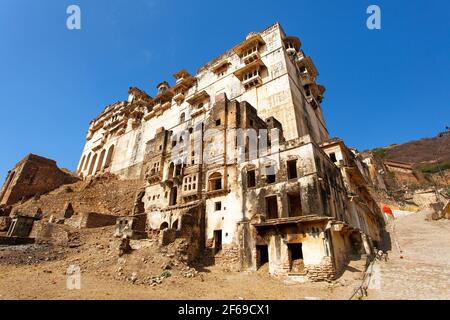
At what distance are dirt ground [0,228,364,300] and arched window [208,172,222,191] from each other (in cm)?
727

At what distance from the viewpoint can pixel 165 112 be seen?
4781 centimetres

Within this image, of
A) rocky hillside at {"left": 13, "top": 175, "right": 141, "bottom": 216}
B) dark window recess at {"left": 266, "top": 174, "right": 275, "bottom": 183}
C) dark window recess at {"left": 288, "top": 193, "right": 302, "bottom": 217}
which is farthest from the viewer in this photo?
rocky hillside at {"left": 13, "top": 175, "right": 141, "bottom": 216}

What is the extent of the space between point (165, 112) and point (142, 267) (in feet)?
124

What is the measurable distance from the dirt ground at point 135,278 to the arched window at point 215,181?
23.8 ft

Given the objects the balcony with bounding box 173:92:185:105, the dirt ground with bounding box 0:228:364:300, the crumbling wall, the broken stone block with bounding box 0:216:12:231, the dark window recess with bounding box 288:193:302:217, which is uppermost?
the balcony with bounding box 173:92:185:105

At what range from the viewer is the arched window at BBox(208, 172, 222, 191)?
874 inches

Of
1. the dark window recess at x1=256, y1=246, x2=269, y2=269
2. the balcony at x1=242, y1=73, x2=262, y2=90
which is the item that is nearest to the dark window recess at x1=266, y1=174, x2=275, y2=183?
the dark window recess at x1=256, y1=246, x2=269, y2=269

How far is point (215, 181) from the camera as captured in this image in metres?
22.7

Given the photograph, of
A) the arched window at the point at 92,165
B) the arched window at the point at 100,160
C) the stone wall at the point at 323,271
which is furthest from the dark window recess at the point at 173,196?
the arched window at the point at 92,165

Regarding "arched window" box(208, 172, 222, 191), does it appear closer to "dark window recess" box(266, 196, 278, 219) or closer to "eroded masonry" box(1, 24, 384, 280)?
"eroded masonry" box(1, 24, 384, 280)

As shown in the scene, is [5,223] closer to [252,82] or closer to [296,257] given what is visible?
[296,257]

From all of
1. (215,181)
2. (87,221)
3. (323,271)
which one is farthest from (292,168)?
(87,221)

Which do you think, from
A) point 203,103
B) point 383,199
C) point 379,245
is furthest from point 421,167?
point 203,103

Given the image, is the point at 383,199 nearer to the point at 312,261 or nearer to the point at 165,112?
the point at 312,261
